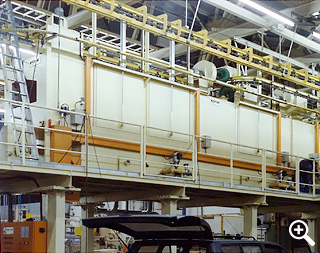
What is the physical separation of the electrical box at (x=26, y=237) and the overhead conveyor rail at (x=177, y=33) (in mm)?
5213

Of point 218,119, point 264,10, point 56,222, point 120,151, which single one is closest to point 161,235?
point 56,222

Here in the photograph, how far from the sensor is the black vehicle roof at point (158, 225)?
649 centimetres

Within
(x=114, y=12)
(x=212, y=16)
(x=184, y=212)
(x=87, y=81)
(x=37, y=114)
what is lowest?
Answer: (x=184, y=212)

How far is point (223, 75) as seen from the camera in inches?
715

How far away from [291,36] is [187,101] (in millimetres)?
5329

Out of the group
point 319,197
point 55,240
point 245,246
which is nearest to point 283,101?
point 319,197

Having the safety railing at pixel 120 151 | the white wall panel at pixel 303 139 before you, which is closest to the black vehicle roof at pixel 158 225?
the safety railing at pixel 120 151

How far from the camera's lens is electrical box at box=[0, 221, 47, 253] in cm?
1103

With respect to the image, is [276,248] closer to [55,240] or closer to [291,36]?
[55,240]

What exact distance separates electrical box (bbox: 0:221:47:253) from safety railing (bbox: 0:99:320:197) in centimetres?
126

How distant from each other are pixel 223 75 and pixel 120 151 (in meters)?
5.63

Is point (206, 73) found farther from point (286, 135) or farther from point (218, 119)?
point (286, 135)

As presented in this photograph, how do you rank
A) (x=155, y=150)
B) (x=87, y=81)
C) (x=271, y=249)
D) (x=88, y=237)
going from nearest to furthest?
(x=271, y=249), (x=87, y=81), (x=155, y=150), (x=88, y=237)

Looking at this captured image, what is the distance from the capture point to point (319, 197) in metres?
18.4
